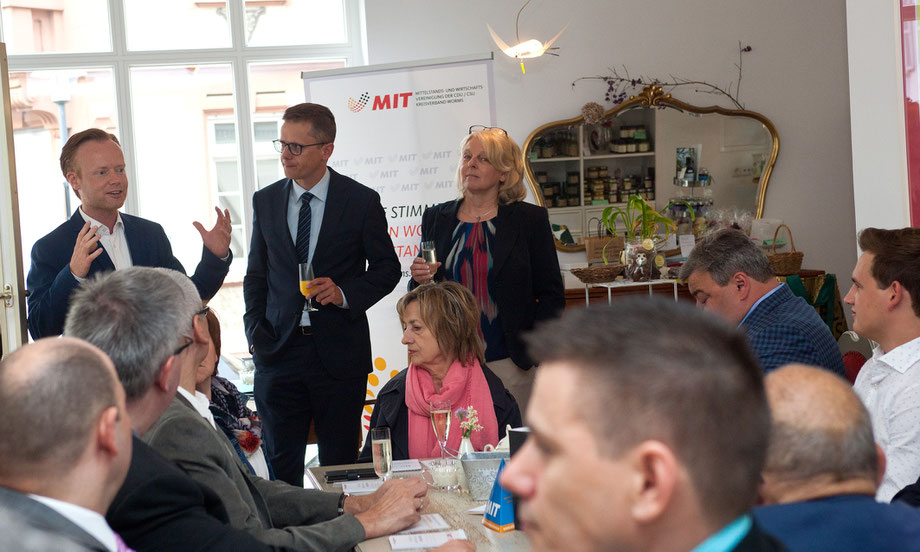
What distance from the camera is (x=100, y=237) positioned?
3.58 meters

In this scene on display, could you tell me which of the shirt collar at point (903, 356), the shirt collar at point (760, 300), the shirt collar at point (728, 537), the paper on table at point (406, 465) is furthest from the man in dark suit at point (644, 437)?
the shirt collar at point (760, 300)

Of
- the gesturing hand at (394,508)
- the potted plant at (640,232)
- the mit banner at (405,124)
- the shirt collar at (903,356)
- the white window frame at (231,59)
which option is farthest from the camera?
the white window frame at (231,59)

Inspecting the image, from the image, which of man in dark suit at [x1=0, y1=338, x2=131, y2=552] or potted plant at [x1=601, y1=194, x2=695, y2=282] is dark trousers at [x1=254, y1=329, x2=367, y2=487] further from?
potted plant at [x1=601, y1=194, x2=695, y2=282]

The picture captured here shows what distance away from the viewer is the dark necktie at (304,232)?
3.78m

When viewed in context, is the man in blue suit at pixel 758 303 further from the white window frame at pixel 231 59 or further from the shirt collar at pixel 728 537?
the white window frame at pixel 231 59

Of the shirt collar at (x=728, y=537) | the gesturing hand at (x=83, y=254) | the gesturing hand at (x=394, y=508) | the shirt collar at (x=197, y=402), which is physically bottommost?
the gesturing hand at (x=394, y=508)

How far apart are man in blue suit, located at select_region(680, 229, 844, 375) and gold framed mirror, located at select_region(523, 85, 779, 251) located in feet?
11.3

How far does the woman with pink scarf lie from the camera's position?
311 centimetres

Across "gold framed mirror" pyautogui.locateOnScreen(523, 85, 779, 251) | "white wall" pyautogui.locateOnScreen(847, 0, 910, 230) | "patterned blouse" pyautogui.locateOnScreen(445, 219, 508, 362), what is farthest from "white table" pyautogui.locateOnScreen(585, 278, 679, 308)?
"white wall" pyautogui.locateOnScreen(847, 0, 910, 230)

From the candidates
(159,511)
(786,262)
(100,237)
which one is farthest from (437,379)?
(786,262)

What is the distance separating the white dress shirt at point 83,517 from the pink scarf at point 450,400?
1.70 meters

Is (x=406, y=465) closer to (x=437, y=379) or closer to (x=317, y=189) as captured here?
(x=437, y=379)

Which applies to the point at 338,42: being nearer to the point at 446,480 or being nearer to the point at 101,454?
the point at 446,480

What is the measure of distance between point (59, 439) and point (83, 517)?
0.40 feet
